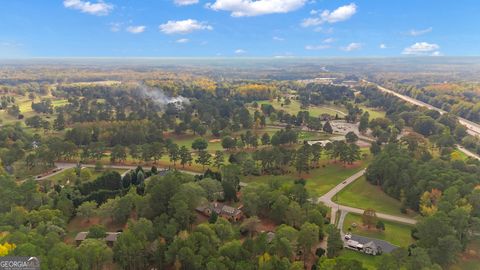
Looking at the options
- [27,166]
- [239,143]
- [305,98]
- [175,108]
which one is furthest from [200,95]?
[27,166]

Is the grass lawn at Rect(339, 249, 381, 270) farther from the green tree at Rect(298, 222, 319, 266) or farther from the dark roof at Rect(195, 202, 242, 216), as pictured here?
the dark roof at Rect(195, 202, 242, 216)

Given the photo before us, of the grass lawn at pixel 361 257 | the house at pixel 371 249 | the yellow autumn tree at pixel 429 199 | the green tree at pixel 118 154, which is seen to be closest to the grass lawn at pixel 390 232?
the yellow autumn tree at pixel 429 199

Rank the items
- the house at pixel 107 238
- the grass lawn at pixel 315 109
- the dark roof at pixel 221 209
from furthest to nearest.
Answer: the grass lawn at pixel 315 109 < the dark roof at pixel 221 209 < the house at pixel 107 238

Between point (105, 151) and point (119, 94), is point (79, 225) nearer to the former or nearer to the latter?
point (105, 151)

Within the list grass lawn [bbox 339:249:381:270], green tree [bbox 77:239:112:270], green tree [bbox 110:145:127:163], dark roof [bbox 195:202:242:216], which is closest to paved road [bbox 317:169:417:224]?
grass lawn [bbox 339:249:381:270]

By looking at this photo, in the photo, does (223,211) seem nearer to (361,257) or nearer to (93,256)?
(361,257)

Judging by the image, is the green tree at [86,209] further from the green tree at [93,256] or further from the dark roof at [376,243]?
the dark roof at [376,243]
